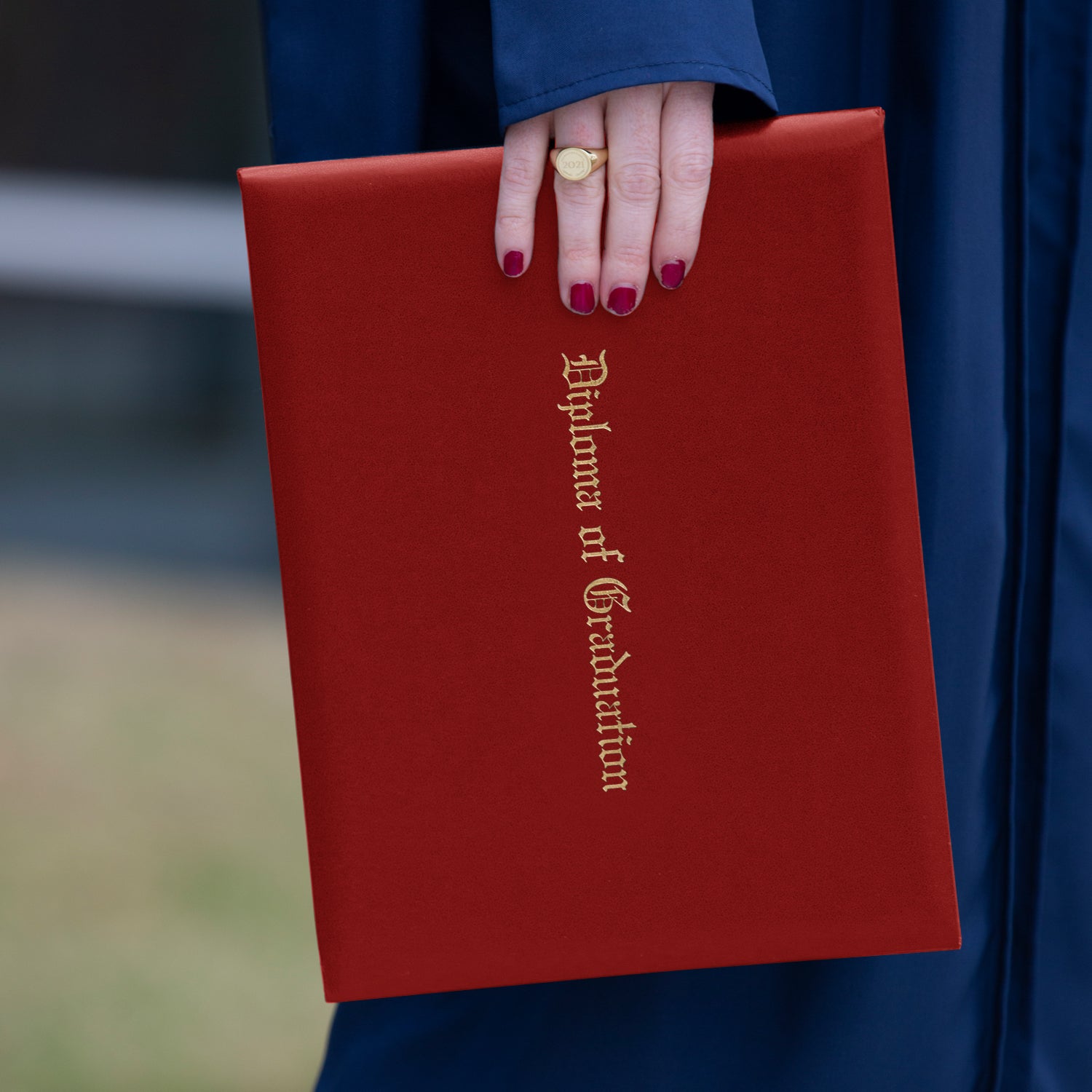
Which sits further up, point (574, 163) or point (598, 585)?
point (574, 163)

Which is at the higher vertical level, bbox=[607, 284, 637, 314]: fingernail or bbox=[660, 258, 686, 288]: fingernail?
bbox=[660, 258, 686, 288]: fingernail

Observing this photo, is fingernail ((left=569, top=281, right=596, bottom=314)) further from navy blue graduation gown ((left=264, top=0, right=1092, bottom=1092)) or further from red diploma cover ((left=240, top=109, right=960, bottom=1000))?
navy blue graduation gown ((left=264, top=0, right=1092, bottom=1092))

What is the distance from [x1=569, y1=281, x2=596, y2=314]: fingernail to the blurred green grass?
1104mm

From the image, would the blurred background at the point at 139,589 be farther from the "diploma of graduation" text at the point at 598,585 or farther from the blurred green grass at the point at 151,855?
the "diploma of graduation" text at the point at 598,585

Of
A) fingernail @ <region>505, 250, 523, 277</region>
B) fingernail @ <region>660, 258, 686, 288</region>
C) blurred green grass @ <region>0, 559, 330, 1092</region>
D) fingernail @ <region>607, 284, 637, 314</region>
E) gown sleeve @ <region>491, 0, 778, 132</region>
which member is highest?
gown sleeve @ <region>491, 0, 778, 132</region>

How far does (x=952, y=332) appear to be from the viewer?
2.40 ft

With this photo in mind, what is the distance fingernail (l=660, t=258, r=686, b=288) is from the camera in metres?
0.61

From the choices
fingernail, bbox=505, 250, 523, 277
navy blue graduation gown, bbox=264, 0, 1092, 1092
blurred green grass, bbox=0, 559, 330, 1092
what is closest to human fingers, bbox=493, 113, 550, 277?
fingernail, bbox=505, 250, 523, 277

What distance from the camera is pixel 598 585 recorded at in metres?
0.64

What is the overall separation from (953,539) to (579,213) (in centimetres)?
33

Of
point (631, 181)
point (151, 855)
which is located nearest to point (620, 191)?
point (631, 181)

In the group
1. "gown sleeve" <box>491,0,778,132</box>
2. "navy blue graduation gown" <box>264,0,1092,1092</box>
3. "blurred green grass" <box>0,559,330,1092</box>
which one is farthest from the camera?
"blurred green grass" <box>0,559,330,1092</box>

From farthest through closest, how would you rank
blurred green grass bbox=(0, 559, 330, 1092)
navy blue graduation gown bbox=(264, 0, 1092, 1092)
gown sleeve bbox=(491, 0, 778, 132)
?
blurred green grass bbox=(0, 559, 330, 1092)
navy blue graduation gown bbox=(264, 0, 1092, 1092)
gown sleeve bbox=(491, 0, 778, 132)

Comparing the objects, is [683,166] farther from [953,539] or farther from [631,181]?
[953,539]
